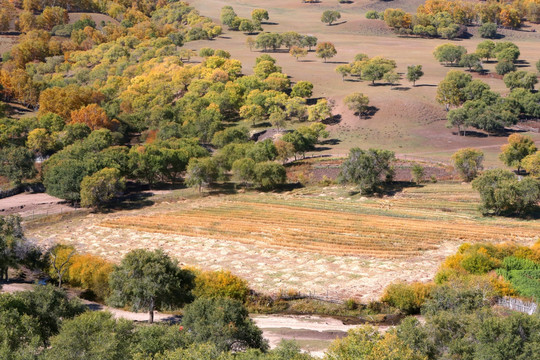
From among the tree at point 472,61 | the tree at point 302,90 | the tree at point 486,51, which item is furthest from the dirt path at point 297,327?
the tree at point 486,51

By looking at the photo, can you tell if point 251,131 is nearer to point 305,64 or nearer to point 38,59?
point 305,64

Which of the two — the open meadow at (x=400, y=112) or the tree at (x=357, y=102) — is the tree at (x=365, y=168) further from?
the tree at (x=357, y=102)

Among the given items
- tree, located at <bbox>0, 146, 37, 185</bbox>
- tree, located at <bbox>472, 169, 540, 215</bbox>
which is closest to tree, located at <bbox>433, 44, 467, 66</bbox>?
tree, located at <bbox>472, 169, 540, 215</bbox>

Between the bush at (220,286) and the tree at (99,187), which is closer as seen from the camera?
the bush at (220,286)

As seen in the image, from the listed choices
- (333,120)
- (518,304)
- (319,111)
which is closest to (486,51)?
(333,120)

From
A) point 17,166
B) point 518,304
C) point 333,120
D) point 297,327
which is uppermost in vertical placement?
point 333,120

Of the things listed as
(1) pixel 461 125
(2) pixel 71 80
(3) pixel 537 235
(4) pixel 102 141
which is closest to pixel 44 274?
(4) pixel 102 141

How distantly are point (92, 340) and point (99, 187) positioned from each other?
51.6m

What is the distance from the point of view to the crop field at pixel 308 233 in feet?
218

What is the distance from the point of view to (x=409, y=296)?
56.5 meters

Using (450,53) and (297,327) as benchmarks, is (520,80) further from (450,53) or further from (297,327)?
(297,327)

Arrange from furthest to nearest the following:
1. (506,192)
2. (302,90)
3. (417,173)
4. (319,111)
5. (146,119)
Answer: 1. (302,90)
2. (146,119)
3. (319,111)
4. (417,173)
5. (506,192)

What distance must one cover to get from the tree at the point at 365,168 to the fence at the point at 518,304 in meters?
40.4

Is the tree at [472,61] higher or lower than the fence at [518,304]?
higher
